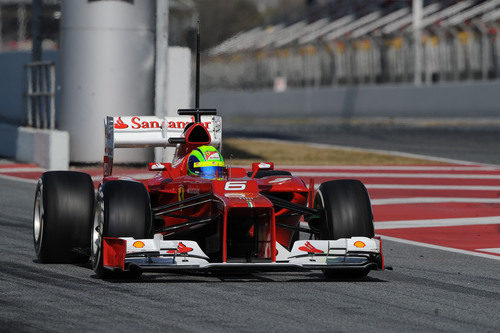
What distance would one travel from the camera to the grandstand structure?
34.3 metres

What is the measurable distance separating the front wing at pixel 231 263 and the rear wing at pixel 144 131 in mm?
1780

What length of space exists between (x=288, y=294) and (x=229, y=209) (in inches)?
28.9

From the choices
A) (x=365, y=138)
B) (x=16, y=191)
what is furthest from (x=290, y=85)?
(x=16, y=191)

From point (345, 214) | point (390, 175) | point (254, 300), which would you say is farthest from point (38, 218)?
point (390, 175)

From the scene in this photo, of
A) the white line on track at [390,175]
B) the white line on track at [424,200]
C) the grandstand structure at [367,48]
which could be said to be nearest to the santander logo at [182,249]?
the white line on track at [424,200]

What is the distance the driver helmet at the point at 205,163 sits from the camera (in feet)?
30.1

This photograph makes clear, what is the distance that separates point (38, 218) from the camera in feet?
31.9

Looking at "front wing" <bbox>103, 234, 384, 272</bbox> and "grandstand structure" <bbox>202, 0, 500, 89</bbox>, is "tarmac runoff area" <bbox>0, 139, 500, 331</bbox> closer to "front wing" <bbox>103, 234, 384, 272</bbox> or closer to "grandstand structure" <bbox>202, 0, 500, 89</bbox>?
"front wing" <bbox>103, 234, 384, 272</bbox>

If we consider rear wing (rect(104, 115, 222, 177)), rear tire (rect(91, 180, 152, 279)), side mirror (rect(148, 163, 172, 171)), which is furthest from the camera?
rear wing (rect(104, 115, 222, 177))

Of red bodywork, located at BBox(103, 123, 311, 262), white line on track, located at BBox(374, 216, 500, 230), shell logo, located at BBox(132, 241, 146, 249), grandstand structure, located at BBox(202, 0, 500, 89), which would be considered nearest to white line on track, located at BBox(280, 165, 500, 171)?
grandstand structure, located at BBox(202, 0, 500, 89)

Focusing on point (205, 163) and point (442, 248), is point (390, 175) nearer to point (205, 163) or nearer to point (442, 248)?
point (442, 248)

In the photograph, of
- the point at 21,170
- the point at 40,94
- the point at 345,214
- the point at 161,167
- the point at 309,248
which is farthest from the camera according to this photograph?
the point at 40,94

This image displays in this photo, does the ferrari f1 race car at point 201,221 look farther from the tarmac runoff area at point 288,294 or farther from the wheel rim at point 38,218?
the tarmac runoff area at point 288,294

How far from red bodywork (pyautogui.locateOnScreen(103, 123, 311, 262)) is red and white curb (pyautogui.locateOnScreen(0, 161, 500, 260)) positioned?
2.03 meters
